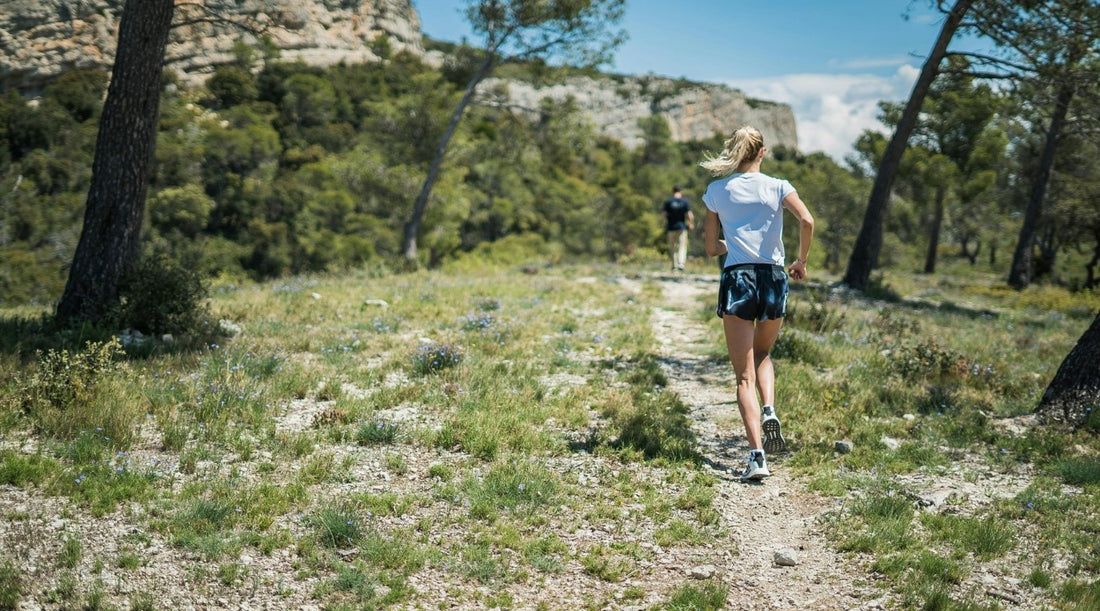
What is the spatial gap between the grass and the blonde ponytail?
2.56m

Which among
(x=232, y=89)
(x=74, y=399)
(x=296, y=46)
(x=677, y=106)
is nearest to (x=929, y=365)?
(x=74, y=399)

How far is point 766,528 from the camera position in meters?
5.06

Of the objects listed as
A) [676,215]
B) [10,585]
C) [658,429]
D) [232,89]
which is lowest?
[10,585]

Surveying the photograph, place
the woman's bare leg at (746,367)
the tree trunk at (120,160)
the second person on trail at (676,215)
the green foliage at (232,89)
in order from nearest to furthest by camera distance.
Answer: the woman's bare leg at (746,367) < the tree trunk at (120,160) < the second person on trail at (676,215) < the green foliage at (232,89)

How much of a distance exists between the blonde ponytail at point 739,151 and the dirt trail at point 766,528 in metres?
2.62

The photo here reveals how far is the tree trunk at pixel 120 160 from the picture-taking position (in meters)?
8.55

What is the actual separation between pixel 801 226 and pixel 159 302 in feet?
25.8

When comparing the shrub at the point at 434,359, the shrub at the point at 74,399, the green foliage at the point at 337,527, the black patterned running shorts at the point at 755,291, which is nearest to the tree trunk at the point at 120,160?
the shrub at the point at 74,399

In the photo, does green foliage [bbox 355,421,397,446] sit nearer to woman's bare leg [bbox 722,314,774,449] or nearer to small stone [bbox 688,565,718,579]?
small stone [bbox 688,565,718,579]

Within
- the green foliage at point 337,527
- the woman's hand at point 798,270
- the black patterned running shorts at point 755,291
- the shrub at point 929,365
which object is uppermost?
the woman's hand at point 798,270

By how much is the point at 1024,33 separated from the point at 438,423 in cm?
1591

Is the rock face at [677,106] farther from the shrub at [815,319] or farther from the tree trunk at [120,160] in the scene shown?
the tree trunk at [120,160]

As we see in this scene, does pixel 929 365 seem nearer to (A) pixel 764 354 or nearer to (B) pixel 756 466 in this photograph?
(A) pixel 764 354

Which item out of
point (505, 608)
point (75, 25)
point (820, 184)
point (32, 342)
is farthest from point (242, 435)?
point (75, 25)
